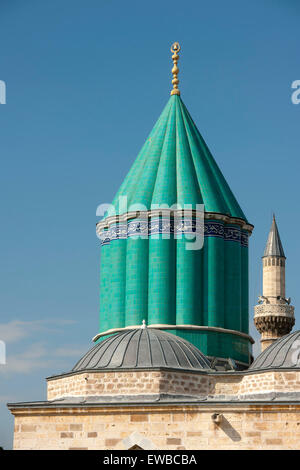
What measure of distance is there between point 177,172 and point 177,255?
1.78m

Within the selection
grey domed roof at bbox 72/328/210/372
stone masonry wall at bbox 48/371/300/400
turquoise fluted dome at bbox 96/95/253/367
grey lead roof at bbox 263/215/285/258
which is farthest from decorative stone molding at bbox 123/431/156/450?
grey lead roof at bbox 263/215/285/258

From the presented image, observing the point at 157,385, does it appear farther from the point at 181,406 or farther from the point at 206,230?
the point at 206,230

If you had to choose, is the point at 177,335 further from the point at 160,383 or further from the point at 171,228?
the point at 160,383

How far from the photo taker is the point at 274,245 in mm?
25297

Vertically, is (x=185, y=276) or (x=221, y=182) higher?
(x=221, y=182)

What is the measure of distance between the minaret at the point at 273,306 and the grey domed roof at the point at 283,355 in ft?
25.7

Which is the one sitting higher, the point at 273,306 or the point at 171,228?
the point at 171,228

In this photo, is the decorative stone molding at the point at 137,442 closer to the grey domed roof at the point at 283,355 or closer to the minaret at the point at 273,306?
the grey domed roof at the point at 283,355

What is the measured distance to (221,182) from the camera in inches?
835

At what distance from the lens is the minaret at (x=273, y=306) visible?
24859 mm

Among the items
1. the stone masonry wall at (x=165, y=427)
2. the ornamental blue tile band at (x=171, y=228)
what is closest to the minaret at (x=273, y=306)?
the ornamental blue tile band at (x=171, y=228)

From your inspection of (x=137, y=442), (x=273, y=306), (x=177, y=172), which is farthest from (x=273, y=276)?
(x=137, y=442)

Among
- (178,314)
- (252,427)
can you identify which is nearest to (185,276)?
(178,314)

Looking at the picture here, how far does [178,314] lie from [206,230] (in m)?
1.81
